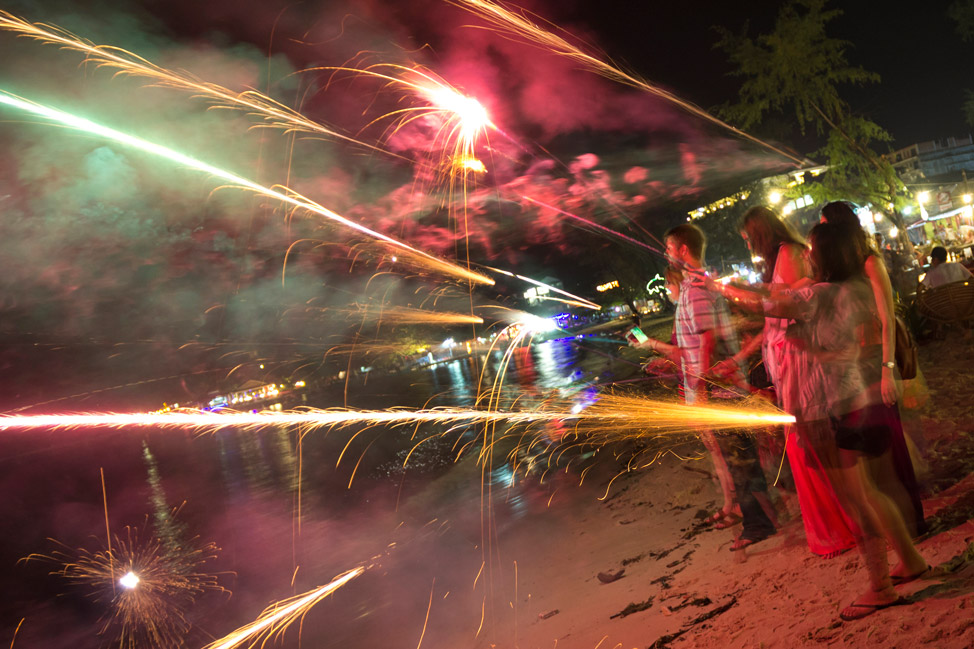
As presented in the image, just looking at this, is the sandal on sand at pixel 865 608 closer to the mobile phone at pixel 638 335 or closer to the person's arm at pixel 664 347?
the person's arm at pixel 664 347

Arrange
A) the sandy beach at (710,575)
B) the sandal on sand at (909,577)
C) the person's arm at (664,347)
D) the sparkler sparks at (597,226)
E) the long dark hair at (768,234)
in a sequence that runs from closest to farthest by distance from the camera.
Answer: the sandy beach at (710,575)
the sandal on sand at (909,577)
the long dark hair at (768,234)
the person's arm at (664,347)
the sparkler sparks at (597,226)

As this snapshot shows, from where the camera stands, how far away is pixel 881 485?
2.58m

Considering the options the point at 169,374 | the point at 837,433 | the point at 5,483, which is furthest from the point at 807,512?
the point at 5,483

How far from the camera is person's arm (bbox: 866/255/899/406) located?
103 inches

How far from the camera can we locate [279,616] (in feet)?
21.2

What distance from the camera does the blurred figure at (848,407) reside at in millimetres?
2422

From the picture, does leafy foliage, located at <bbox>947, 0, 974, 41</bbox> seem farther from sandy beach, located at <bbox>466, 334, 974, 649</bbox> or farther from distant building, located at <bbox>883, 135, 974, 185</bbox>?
distant building, located at <bbox>883, 135, 974, 185</bbox>

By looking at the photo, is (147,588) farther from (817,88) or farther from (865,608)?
(817,88)

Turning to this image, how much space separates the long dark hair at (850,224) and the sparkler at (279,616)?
6120mm

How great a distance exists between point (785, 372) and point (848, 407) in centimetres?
38

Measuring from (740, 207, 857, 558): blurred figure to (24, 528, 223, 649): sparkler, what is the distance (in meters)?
6.92

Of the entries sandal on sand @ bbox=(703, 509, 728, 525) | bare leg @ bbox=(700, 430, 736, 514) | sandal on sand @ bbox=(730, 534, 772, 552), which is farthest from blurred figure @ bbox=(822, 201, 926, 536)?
sandal on sand @ bbox=(703, 509, 728, 525)

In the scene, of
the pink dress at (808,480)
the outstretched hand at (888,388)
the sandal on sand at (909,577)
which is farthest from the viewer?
the pink dress at (808,480)

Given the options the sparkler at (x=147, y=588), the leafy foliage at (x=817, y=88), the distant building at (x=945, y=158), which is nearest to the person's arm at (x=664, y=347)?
the sparkler at (x=147, y=588)
